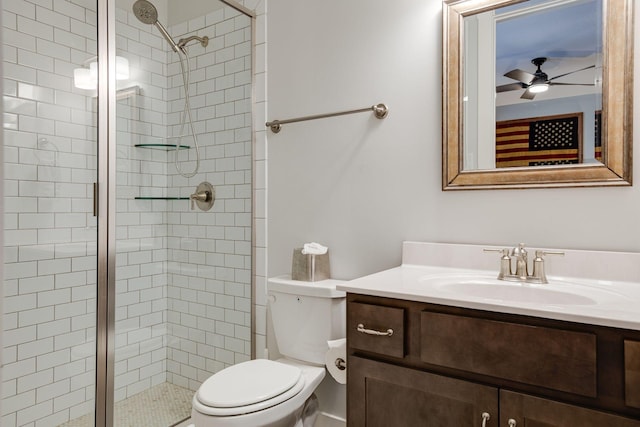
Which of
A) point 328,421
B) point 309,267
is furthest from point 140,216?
point 328,421

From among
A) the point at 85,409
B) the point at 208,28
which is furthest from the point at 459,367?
the point at 208,28

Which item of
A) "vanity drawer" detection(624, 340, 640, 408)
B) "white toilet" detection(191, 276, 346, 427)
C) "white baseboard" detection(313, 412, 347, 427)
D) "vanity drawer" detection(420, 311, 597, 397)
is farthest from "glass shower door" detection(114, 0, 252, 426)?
"vanity drawer" detection(624, 340, 640, 408)

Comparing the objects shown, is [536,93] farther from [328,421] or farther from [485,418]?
[328,421]

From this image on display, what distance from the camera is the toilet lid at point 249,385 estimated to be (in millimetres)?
1379

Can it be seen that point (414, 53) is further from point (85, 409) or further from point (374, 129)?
point (85, 409)

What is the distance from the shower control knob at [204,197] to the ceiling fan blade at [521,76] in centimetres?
142

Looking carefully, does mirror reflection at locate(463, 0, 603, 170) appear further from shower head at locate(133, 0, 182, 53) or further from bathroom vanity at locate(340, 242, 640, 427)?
shower head at locate(133, 0, 182, 53)

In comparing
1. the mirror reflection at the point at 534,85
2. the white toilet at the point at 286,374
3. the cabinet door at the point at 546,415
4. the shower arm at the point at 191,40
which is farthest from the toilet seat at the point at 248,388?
the shower arm at the point at 191,40

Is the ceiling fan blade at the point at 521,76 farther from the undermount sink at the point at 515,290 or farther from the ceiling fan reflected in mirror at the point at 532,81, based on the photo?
the undermount sink at the point at 515,290

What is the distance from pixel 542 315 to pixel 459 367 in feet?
0.86

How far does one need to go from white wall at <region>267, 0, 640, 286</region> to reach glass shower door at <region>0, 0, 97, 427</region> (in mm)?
914

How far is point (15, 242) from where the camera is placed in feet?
4.58

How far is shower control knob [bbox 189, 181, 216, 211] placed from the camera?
1.97 metres

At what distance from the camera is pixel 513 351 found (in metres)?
1.03
